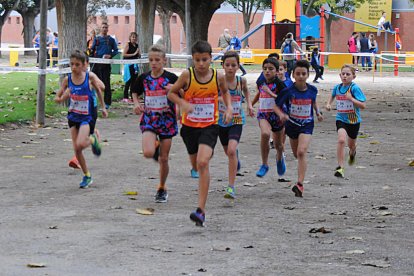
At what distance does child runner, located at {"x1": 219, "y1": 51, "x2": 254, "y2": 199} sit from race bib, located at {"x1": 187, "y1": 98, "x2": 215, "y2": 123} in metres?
1.15

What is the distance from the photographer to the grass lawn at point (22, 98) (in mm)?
17859

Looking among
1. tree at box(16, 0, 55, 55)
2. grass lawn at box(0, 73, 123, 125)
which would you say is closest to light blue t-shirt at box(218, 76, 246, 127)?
grass lawn at box(0, 73, 123, 125)

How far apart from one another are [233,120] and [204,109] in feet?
5.48

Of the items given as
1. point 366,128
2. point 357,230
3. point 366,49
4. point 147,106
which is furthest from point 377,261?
point 366,49

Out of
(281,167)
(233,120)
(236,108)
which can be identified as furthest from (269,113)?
(233,120)

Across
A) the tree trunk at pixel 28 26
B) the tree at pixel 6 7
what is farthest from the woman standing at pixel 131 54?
the tree trunk at pixel 28 26

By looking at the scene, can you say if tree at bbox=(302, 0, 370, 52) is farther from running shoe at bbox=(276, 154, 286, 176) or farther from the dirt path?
Answer: running shoe at bbox=(276, 154, 286, 176)

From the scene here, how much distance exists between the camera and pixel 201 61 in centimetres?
897

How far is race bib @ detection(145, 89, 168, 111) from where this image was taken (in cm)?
1006

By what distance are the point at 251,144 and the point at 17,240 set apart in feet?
25.9

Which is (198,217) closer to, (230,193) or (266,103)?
(230,193)

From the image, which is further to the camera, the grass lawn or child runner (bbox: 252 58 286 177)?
the grass lawn

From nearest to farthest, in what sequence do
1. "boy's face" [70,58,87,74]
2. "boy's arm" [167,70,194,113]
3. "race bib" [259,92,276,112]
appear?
"boy's arm" [167,70,194,113], "boy's face" [70,58,87,74], "race bib" [259,92,276,112]

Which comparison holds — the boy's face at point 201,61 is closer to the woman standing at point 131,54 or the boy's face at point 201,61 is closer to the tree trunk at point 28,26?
the woman standing at point 131,54
